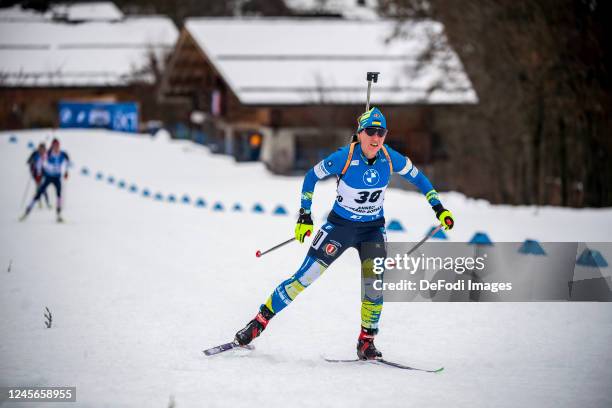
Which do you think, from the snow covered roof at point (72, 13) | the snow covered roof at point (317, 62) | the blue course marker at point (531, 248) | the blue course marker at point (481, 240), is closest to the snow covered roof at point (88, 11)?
the snow covered roof at point (72, 13)

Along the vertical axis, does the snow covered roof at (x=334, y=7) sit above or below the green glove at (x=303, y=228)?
below

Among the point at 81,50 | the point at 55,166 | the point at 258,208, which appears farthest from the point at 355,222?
the point at 81,50

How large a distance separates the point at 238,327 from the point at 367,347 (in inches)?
68.1

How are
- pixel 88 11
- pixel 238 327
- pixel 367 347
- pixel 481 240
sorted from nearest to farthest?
pixel 367 347, pixel 238 327, pixel 481 240, pixel 88 11

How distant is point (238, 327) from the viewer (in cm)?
772

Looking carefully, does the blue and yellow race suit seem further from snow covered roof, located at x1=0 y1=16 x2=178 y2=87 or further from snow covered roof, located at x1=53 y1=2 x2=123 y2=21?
snow covered roof, located at x1=53 y1=2 x2=123 y2=21

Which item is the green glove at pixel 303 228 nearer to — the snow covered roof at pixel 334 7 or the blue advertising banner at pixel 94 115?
the blue advertising banner at pixel 94 115

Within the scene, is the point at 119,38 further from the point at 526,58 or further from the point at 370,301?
the point at 370,301

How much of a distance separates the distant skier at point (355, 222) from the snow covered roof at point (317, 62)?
2270cm

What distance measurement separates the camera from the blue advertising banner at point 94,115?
135 feet

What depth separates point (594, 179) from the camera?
80.0ft

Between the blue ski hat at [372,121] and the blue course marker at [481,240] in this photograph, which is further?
the blue course marker at [481,240]

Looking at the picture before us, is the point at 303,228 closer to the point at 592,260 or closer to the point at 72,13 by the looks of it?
the point at 592,260

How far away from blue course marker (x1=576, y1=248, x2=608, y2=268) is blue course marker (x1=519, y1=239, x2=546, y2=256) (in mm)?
715
